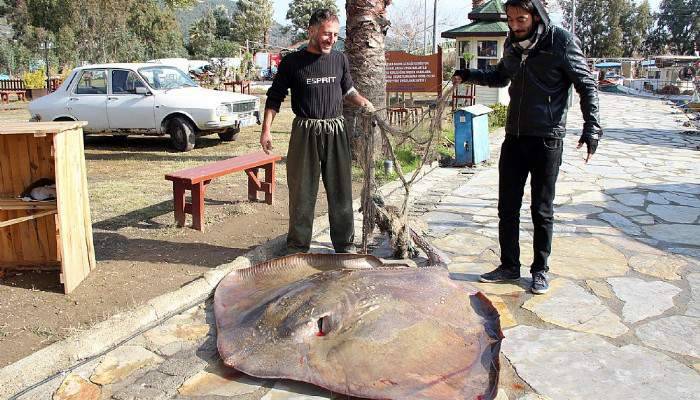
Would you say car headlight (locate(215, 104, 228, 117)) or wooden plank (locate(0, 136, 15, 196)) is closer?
wooden plank (locate(0, 136, 15, 196))

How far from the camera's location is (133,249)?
5164 millimetres

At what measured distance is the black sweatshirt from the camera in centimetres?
447

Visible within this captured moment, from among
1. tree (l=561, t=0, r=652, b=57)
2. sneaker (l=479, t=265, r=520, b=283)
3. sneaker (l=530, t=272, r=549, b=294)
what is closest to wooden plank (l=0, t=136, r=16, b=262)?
sneaker (l=479, t=265, r=520, b=283)

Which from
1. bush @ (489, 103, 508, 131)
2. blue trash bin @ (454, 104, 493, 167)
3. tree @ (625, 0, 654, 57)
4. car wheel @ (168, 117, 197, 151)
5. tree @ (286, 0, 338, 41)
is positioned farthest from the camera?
tree @ (286, 0, 338, 41)

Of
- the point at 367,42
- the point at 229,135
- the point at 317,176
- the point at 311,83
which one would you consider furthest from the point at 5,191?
the point at 229,135

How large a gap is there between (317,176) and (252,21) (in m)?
63.9

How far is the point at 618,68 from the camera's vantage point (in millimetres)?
53531

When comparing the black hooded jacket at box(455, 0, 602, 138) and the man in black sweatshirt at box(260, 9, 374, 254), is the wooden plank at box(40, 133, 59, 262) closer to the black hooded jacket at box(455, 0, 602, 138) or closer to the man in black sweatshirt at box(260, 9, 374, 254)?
the man in black sweatshirt at box(260, 9, 374, 254)

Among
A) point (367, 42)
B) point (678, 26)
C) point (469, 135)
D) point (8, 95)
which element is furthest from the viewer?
point (678, 26)

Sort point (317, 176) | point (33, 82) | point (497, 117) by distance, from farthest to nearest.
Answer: point (33, 82), point (497, 117), point (317, 176)

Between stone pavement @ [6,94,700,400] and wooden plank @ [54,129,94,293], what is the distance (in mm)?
956

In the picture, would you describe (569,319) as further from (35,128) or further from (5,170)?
(5,170)

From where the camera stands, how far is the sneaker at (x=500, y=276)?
177 inches

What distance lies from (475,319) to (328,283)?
0.95m
